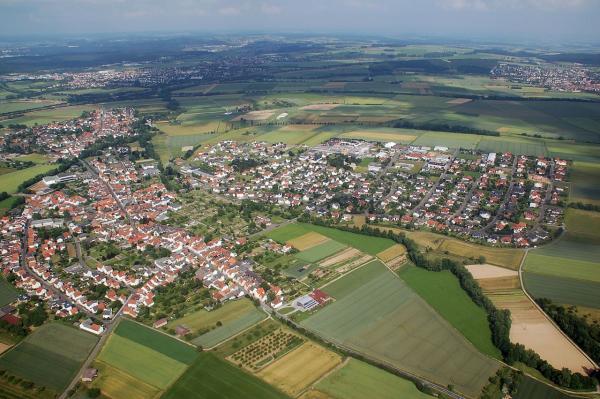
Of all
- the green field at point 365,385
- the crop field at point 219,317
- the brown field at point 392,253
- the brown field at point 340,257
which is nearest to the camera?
the green field at point 365,385

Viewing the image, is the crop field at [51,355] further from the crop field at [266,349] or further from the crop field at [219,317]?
the crop field at [266,349]

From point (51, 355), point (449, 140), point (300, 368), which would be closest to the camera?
point (300, 368)

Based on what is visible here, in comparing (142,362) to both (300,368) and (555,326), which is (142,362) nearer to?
(300,368)

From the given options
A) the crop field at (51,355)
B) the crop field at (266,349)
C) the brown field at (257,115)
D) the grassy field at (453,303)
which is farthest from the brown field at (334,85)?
the crop field at (51,355)

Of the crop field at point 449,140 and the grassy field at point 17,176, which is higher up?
the crop field at point 449,140

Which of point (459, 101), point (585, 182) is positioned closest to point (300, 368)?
point (585, 182)

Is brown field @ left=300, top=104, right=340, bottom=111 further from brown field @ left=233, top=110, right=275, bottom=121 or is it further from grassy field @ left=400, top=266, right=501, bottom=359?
grassy field @ left=400, top=266, right=501, bottom=359

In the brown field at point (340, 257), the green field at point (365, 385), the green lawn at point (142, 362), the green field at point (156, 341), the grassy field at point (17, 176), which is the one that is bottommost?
the green field at point (365, 385)
